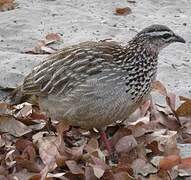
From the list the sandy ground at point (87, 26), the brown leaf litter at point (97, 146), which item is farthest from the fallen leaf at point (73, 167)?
the sandy ground at point (87, 26)

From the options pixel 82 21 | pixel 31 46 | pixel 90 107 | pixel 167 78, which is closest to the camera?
pixel 90 107

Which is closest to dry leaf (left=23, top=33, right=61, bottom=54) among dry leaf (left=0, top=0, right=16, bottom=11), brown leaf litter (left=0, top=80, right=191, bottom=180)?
dry leaf (left=0, top=0, right=16, bottom=11)

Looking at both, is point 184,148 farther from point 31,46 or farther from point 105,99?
point 31,46

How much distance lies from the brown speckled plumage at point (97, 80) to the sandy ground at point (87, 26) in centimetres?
98

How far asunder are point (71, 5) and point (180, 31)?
1434 mm

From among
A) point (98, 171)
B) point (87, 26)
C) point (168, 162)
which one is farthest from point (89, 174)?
point (87, 26)

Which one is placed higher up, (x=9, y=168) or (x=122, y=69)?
(x=122, y=69)

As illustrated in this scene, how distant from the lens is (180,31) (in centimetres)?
862

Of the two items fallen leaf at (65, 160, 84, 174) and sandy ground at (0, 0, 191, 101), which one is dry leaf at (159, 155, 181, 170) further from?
sandy ground at (0, 0, 191, 101)

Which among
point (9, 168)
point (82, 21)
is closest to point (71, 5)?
point (82, 21)

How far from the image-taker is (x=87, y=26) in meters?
8.66

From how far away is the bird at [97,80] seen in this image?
594cm

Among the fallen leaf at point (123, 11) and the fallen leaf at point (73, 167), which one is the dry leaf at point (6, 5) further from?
the fallen leaf at point (73, 167)

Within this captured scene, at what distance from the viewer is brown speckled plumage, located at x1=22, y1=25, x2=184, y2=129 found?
5.94m
